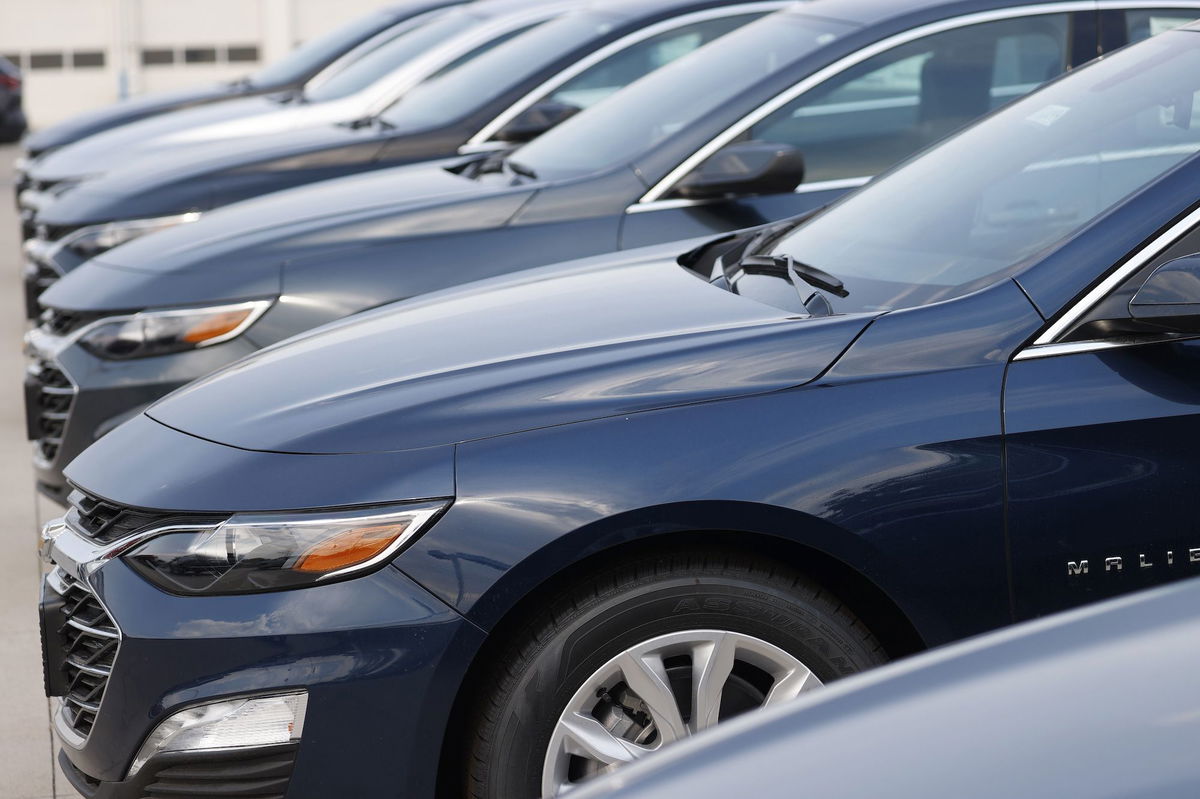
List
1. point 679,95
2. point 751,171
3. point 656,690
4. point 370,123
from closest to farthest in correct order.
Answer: point 656,690, point 751,171, point 679,95, point 370,123

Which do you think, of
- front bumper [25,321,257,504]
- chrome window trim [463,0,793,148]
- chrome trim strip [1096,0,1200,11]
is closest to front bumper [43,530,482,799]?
front bumper [25,321,257,504]

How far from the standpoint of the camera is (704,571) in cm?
261

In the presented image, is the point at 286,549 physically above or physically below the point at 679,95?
below

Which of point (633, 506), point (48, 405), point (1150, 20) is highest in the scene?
point (1150, 20)

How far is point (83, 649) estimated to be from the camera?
9.10 ft

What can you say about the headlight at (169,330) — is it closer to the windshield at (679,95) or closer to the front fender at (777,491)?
the windshield at (679,95)

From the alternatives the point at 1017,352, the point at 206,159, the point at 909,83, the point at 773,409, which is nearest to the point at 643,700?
the point at 773,409

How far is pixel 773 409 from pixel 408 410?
65cm

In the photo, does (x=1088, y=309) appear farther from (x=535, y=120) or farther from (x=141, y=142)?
(x=141, y=142)

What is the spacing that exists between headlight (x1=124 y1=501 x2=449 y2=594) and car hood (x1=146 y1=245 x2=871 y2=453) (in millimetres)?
143

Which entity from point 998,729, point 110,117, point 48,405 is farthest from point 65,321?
point 110,117

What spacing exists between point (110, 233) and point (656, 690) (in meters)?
4.81

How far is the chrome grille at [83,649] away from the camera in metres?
2.66

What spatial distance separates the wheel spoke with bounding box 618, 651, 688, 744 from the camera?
2.58 m
